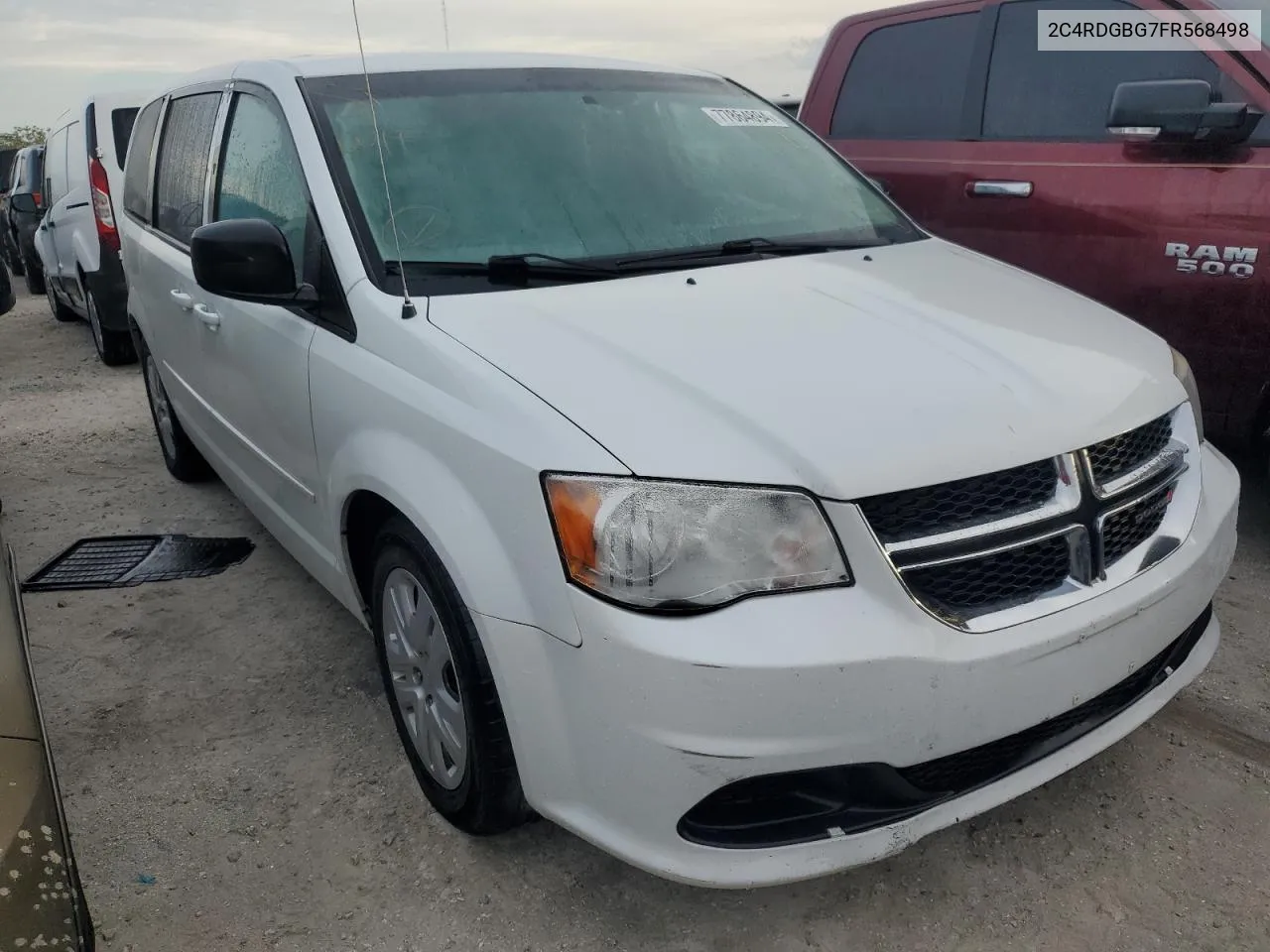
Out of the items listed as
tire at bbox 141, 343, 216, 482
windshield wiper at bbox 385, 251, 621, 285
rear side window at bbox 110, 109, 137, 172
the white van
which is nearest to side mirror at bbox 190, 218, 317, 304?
windshield wiper at bbox 385, 251, 621, 285

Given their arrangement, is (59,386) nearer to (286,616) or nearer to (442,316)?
(286,616)

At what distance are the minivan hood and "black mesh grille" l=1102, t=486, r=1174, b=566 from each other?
6.6 inches

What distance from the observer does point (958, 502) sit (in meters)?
1.76

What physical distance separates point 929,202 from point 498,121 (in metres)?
2.12

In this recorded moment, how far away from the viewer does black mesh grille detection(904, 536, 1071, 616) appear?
68.4 inches

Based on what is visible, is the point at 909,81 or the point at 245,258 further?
the point at 909,81

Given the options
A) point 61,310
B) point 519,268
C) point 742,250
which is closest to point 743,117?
point 742,250

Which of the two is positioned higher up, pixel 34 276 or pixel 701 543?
pixel 701 543

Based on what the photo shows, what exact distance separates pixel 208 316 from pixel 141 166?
1632mm

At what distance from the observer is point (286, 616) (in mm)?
3379

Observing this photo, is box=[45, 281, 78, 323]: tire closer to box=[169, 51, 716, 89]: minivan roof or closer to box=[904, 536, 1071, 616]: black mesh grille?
box=[169, 51, 716, 89]: minivan roof

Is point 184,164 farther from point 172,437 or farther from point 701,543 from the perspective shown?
point 701,543

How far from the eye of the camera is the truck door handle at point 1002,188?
3.83 metres

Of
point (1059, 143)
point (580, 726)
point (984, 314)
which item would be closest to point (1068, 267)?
point (1059, 143)
